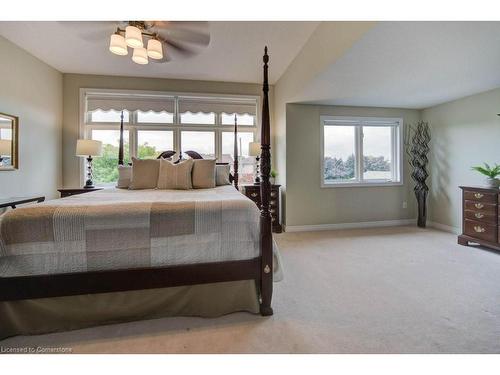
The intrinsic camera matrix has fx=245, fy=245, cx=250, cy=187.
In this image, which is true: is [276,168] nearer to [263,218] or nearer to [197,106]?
[197,106]

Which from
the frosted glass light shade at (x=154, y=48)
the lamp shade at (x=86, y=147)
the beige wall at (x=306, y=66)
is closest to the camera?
the frosted glass light shade at (x=154, y=48)

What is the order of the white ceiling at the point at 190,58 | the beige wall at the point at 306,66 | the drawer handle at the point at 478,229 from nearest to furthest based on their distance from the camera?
the beige wall at the point at 306,66
the white ceiling at the point at 190,58
the drawer handle at the point at 478,229

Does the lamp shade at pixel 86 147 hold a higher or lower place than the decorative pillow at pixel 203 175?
higher

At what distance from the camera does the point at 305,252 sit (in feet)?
10.3

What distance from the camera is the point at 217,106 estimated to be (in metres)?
4.39

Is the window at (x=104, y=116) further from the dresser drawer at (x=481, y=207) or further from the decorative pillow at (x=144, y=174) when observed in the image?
the dresser drawer at (x=481, y=207)

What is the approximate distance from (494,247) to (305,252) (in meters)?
2.28

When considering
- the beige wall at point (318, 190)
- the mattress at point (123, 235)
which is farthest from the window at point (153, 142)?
the mattress at point (123, 235)

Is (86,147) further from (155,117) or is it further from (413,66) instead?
(413,66)

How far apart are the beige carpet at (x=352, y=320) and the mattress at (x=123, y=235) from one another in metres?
0.43

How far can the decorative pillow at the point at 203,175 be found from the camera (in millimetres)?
3164

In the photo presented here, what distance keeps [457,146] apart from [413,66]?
2193 millimetres

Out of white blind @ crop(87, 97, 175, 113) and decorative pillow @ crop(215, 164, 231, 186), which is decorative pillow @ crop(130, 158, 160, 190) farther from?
white blind @ crop(87, 97, 175, 113)

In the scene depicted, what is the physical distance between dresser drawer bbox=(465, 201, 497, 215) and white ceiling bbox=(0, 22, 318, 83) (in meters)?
3.04
